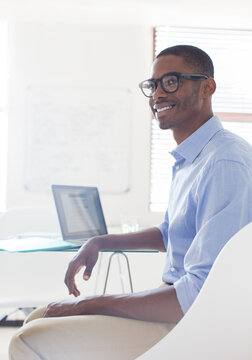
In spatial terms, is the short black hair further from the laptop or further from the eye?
the laptop

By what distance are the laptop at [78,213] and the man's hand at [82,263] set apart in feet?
1.62

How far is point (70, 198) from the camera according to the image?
2.12 meters

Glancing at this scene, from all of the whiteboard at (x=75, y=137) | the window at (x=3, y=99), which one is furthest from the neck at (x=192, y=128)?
the window at (x=3, y=99)

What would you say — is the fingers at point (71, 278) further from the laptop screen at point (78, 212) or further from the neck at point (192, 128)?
the laptop screen at point (78, 212)

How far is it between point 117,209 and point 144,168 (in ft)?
1.44

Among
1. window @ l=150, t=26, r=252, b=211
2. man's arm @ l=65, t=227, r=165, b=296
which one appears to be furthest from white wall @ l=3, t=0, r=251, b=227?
man's arm @ l=65, t=227, r=165, b=296

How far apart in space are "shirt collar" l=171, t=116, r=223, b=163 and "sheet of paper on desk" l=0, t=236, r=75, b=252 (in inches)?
27.9

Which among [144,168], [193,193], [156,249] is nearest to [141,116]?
[144,168]

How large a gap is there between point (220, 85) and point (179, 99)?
2.92m

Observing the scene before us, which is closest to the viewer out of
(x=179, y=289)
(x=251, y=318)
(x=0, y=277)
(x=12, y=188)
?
(x=251, y=318)

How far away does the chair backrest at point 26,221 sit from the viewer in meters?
2.87

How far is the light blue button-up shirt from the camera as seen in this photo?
1063 millimetres

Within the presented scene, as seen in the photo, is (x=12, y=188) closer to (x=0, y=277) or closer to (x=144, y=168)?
(x=144, y=168)

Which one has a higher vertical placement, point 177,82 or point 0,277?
point 177,82
